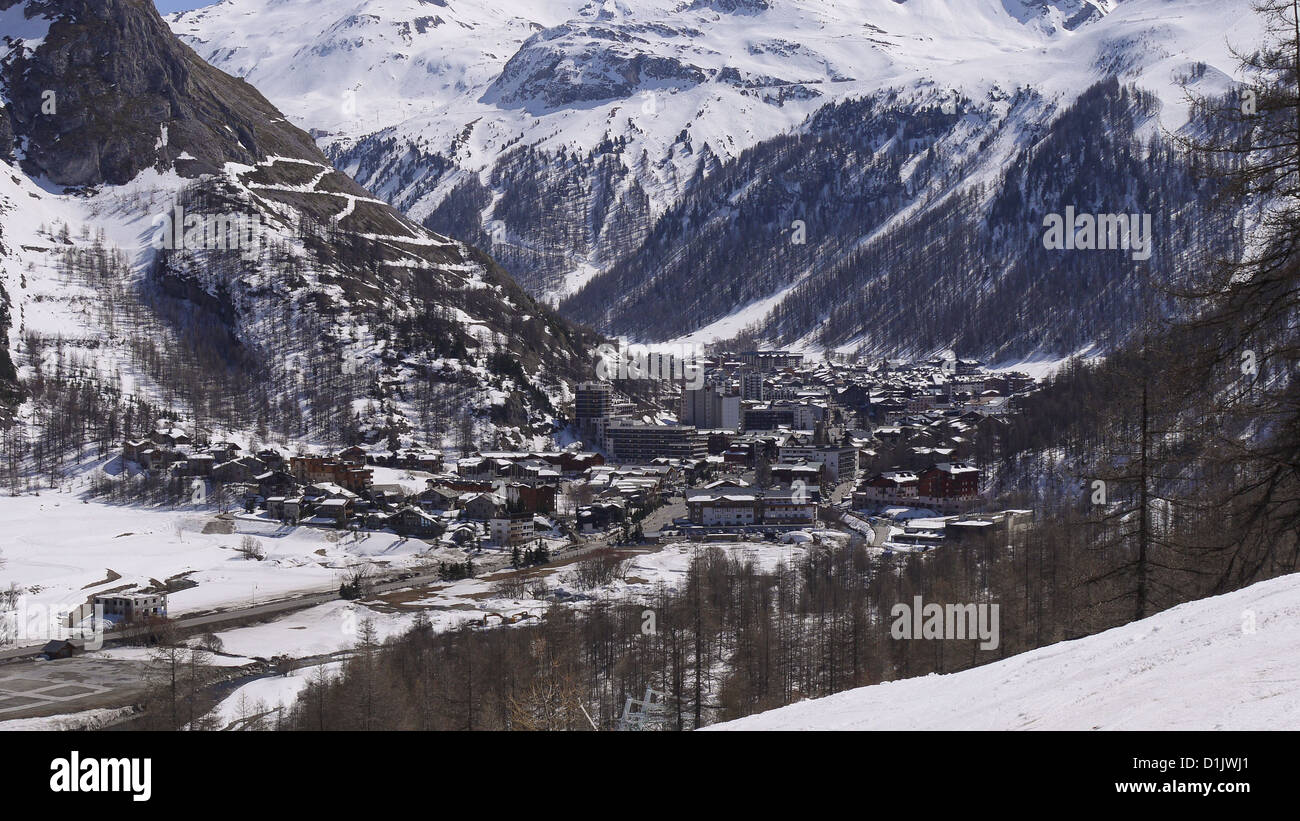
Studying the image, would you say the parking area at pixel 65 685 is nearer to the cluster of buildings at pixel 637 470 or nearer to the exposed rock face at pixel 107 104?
the cluster of buildings at pixel 637 470

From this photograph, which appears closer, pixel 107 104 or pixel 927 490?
pixel 927 490

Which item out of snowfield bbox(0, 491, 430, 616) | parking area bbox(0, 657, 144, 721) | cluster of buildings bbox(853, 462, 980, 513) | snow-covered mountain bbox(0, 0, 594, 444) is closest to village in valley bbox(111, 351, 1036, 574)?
cluster of buildings bbox(853, 462, 980, 513)

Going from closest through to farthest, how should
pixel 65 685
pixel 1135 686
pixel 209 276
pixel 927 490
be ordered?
pixel 1135 686
pixel 65 685
pixel 927 490
pixel 209 276

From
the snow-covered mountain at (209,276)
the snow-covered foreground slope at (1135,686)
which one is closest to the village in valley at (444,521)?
the snow-covered mountain at (209,276)

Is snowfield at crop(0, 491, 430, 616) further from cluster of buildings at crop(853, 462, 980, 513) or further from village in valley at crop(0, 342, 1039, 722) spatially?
cluster of buildings at crop(853, 462, 980, 513)

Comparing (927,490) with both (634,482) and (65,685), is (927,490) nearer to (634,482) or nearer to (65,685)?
(634,482)

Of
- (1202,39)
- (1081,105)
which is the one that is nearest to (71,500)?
(1081,105)

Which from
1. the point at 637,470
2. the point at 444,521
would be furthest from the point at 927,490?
the point at 444,521
